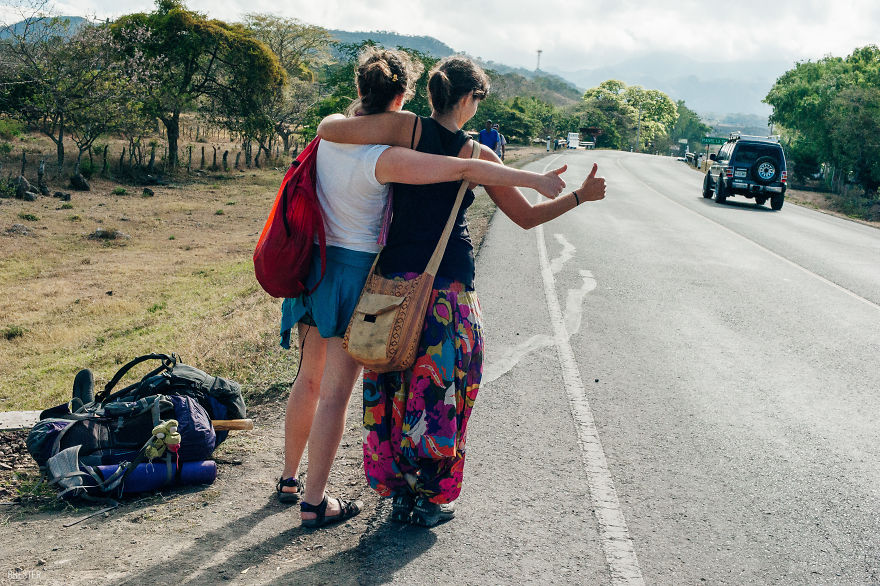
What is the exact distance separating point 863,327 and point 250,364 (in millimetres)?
6135

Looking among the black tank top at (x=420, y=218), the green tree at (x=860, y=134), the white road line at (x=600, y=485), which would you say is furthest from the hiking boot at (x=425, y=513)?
the green tree at (x=860, y=134)

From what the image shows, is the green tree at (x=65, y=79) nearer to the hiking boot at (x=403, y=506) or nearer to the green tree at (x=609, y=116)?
the hiking boot at (x=403, y=506)

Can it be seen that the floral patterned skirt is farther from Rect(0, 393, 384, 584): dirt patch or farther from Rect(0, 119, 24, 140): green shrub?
Rect(0, 119, 24, 140): green shrub

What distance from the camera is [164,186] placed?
25.6 m

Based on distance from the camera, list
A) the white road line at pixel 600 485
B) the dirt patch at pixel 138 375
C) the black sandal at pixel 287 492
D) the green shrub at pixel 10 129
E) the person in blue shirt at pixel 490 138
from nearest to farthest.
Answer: the dirt patch at pixel 138 375, the white road line at pixel 600 485, the black sandal at pixel 287 492, the person in blue shirt at pixel 490 138, the green shrub at pixel 10 129

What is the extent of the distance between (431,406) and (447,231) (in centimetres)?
75

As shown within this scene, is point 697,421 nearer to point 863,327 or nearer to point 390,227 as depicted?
point 390,227

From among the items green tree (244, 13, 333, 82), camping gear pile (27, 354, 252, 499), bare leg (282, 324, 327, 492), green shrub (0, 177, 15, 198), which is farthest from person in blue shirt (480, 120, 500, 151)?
green tree (244, 13, 333, 82)

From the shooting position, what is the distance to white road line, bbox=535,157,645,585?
3.10 meters

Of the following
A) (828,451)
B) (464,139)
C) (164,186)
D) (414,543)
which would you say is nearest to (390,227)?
(464,139)

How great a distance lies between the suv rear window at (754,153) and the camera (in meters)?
20.7

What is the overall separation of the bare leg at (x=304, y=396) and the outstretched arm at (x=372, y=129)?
0.89 m

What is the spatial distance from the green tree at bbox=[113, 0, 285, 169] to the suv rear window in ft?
63.0

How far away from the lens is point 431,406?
314 centimetres
